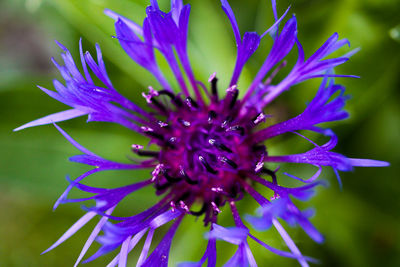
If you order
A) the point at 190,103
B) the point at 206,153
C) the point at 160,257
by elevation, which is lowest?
the point at 160,257

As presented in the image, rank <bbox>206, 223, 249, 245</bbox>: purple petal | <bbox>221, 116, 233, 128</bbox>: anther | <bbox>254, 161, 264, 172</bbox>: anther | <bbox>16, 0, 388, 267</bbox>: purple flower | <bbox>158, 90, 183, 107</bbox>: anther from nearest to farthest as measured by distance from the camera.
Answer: <bbox>206, 223, 249, 245</bbox>: purple petal → <bbox>16, 0, 388, 267</bbox>: purple flower → <bbox>254, 161, 264, 172</bbox>: anther → <bbox>221, 116, 233, 128</bbox>: anther → <bbox>158, 90, 183, 107</bbox>: anther

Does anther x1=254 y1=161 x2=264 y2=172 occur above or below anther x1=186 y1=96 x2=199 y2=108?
below

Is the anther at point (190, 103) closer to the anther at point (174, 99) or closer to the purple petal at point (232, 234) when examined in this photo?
the anther at point (174, 99)

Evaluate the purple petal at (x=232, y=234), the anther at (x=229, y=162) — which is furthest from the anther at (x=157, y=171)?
the purple petal at (x=232, y=234)

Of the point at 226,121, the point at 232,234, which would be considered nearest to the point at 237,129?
the point at 226,121

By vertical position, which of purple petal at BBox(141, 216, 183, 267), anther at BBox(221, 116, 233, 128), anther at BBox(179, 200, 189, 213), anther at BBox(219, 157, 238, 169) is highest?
anther at BBox(221, 116, 233, 128)

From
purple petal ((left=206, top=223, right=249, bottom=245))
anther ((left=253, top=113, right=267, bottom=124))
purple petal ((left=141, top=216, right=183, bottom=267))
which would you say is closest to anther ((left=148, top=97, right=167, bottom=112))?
anther ((left=253, top=113, right=267, bottom=124))

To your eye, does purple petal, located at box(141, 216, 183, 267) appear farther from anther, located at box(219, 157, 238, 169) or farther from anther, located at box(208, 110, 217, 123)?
anther, located at box(208, 110, 217, 123)

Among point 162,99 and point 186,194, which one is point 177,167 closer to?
point 186,194

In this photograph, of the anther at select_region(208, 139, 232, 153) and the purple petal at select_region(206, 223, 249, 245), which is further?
the anther at select_region(208, 139, 232, 153)

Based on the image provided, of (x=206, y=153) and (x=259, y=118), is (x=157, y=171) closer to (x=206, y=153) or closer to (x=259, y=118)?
(x=206, y=153)
